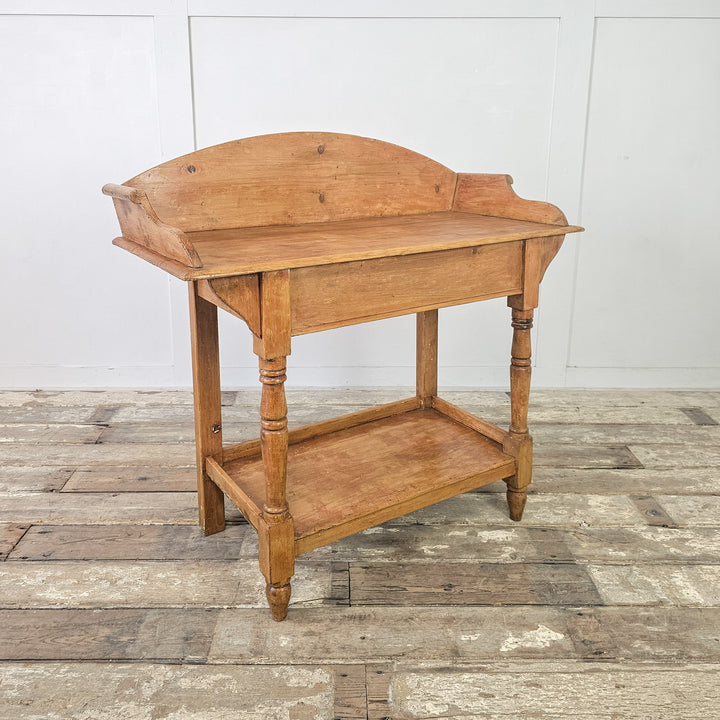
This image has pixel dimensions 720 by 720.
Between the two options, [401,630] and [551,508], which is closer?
[401,630]

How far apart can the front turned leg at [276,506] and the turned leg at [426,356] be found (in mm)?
1056

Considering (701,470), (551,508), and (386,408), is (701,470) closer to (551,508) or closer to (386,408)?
(551,508)

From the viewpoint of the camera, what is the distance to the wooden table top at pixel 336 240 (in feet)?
5.82

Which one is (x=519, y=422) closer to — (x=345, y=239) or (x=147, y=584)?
(x=345, y=239)

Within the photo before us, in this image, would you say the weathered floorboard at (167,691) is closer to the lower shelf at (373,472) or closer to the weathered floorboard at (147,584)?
the weathered floorboard at (147,584)

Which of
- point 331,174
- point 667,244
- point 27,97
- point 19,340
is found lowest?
point 19,340

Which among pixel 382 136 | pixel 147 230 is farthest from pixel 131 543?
pixel 382 136

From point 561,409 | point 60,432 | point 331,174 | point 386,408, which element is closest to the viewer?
point 331,174

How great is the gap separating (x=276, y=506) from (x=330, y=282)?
62 cm

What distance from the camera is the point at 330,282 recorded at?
1906 mm

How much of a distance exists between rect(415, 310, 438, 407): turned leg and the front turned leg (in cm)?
106

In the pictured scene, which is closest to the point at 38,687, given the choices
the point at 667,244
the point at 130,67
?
the point at 130,67

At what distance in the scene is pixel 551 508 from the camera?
8.75ft

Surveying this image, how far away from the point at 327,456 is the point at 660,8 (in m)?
2.66
